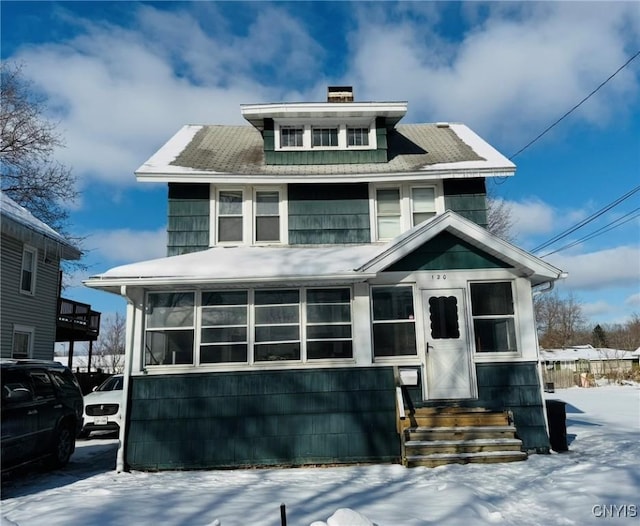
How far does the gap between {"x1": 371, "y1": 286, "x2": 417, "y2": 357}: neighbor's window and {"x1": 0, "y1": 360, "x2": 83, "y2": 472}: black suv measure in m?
5.53

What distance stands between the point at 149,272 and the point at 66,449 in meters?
3.37

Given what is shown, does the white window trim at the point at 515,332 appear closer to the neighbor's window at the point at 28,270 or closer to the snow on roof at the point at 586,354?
the neighbor's window at the point at 28,270

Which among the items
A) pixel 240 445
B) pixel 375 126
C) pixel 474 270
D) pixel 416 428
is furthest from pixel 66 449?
pixel 375 126

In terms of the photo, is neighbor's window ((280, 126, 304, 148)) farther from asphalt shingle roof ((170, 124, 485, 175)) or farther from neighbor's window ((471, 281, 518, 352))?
neighbor's window ((471, 281, 518, 352))

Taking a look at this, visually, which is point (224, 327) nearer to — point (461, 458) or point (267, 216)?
point (267, 216)

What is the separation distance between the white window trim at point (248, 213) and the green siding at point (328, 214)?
146mm

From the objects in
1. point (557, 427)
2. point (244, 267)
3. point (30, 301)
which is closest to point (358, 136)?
point (244, 267)

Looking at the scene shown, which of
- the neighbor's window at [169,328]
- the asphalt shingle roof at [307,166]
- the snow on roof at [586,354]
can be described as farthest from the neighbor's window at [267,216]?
the snow on roof at [586,354]

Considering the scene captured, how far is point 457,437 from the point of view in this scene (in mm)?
8305

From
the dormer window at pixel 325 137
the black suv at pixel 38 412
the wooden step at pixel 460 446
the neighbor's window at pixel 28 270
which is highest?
the dormer window at pixel 325 137

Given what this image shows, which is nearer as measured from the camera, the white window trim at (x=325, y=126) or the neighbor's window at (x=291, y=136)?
the white window trim at (x=325, y=126)

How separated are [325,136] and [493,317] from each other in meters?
6.19

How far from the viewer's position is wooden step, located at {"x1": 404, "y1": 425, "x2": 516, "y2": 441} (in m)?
8.32

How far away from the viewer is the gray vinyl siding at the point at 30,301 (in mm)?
14867
